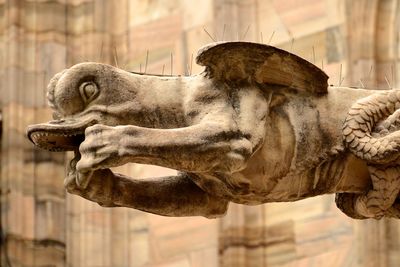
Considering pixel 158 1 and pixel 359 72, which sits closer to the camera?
pixel 359 72

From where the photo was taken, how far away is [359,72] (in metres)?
8.83

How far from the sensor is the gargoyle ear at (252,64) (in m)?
5.18

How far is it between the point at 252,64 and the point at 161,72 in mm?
4792

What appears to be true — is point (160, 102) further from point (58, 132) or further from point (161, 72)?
point (161, 72)

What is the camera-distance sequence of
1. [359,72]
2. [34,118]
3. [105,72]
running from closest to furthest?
[105,72] → [359,72] → [34,118]

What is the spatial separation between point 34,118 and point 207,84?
5357 millimetres

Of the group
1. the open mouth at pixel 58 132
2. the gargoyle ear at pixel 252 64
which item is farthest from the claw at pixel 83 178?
the gargoyle ear at pixel 252 64

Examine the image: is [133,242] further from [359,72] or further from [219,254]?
[359,72]

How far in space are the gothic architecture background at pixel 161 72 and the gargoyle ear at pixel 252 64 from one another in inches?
127

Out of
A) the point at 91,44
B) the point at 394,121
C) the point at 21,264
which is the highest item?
the point at 91,44

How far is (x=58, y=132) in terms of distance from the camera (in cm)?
505

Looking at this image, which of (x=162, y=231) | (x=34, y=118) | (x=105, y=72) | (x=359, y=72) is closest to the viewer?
(x=105, y=72)

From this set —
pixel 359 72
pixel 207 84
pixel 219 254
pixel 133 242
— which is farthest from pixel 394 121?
pixel 133 242

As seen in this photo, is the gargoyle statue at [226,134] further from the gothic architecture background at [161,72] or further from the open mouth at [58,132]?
the gothic architecture background at [161,72]
